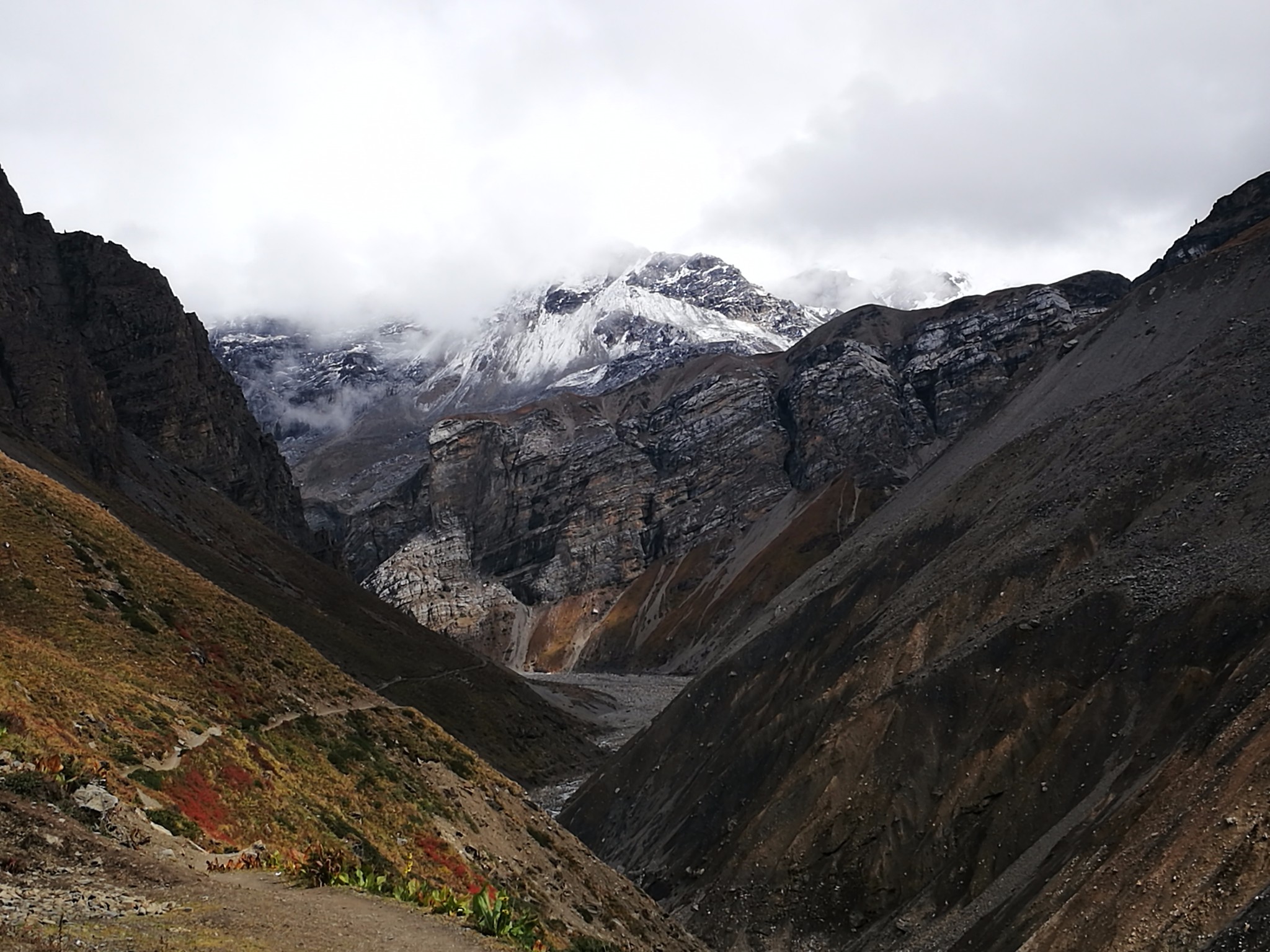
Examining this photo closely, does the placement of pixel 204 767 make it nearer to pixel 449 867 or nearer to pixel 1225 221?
pixel 449 867

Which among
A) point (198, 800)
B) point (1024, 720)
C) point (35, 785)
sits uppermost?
point (35, 785)

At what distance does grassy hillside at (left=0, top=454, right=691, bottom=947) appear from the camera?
19.9 m

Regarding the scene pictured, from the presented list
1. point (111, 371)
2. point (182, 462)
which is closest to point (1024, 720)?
point (182, 462)

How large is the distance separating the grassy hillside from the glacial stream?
32.6 metres

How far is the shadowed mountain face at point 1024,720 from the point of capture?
947 inches

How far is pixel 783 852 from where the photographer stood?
3691cm

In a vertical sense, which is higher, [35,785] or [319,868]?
[35,785]

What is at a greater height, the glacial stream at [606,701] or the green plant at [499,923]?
the green plant at [499,923]

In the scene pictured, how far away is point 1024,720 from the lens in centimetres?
3572

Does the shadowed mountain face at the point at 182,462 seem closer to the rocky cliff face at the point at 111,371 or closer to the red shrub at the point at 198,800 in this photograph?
the rocky cliff face at the point at 111,371

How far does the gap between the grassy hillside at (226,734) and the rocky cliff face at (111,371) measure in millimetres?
60281

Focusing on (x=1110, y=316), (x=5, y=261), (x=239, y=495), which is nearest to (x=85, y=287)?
(x=5, y=261)

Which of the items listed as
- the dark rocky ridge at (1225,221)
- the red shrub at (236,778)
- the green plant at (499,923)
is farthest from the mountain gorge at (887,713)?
the dark rocky ridge at (1225,221)

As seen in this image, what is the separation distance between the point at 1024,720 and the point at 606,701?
97065 millimetres
